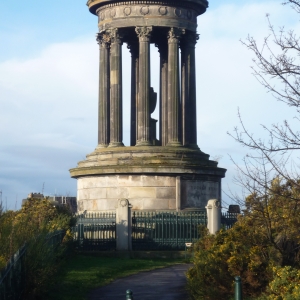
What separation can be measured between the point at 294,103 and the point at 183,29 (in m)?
24.9

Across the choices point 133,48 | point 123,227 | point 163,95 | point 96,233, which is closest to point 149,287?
point 123,227

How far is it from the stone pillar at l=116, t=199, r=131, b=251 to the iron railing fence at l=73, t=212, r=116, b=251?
363mm

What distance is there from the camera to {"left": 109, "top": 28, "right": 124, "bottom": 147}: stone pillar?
1575 inches

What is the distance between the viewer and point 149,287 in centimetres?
2366

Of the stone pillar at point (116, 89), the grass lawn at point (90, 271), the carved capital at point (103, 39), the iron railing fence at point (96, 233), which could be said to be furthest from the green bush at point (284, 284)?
the carved capital at point (103, 39)

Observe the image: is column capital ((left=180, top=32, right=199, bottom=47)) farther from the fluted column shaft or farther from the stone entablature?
the fluted column shaft

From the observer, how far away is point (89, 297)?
2183 centimetres

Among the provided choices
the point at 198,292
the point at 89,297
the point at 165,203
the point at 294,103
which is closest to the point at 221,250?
the point at 198,292

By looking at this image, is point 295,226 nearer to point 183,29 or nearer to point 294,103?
point 294,103

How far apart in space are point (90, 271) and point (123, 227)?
7630 millimetres

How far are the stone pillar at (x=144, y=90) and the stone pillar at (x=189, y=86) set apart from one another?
2.63 metres

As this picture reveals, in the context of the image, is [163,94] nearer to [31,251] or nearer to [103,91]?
[103,91]

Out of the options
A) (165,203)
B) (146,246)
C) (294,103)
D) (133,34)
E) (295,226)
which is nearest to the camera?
(294,103)

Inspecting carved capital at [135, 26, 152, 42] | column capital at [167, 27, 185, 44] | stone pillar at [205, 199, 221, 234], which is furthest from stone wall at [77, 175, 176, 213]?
column capital at [167, 27, 185, 44]
